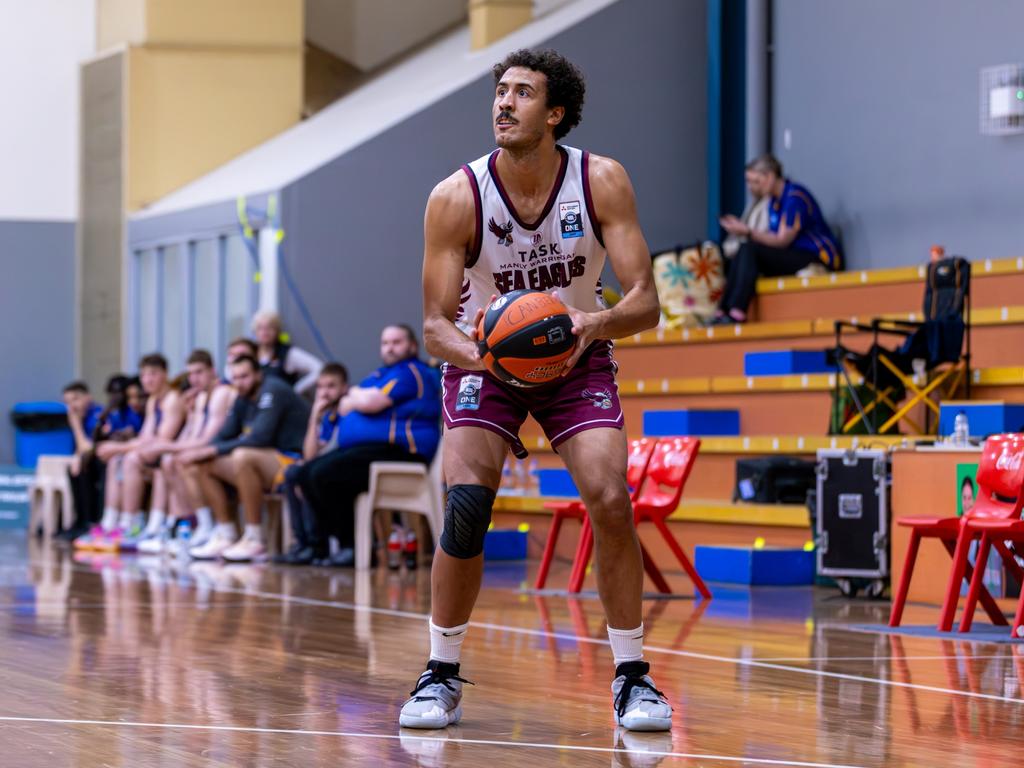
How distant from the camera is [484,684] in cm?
447

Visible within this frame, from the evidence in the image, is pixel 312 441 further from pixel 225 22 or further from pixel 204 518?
pixel 225 22

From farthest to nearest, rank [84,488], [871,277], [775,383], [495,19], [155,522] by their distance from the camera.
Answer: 1. [495,19]
2. [84,488]
3. [155,522]
4. [871,277]
5. [775,383]

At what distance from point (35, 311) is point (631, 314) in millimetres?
12544

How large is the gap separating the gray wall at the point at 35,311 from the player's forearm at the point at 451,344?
12128 millimetres

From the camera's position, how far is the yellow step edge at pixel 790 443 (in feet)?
26.9

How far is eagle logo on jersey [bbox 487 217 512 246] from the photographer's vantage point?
12.5ft

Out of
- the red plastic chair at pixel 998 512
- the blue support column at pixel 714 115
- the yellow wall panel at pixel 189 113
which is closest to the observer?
the red plastic chair at pixel 998 512

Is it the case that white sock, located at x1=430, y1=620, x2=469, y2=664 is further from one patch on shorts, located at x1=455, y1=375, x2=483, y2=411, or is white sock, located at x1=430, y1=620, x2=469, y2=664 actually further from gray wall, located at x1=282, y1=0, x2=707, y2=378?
gray wall, located at x1=282, y1=0, x2=707, y2=378

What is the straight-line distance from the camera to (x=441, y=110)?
40.2 feet

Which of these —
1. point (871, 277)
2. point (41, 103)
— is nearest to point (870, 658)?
point (871, 277)

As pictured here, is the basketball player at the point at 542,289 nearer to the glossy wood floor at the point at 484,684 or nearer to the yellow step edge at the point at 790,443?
the glossy wood floor at the point at 484,684

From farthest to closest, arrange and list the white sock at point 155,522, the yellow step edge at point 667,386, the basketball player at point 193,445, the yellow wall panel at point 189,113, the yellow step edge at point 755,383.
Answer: the yellow wall panel at point 189,113 < the white sock at point 155,522 < the basketball player at point 193,445 < the yellow step edge at point 667,386 < the yellow step edge at point 755,383

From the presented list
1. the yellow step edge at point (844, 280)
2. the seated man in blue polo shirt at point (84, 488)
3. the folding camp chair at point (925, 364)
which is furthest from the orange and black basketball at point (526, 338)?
the seated man in blue polo shirt at point (84, 488)

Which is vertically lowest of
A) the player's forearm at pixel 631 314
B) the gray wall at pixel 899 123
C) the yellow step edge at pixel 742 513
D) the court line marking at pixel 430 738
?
the court line marking at pixel 430 738
